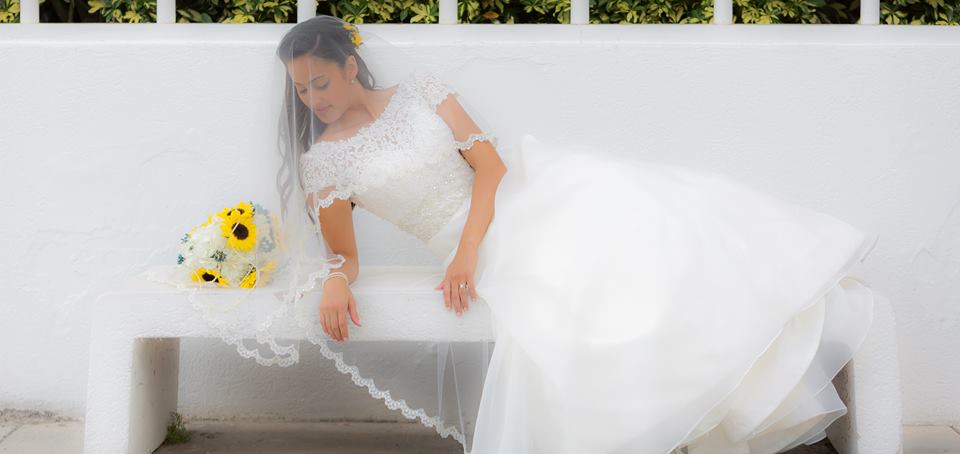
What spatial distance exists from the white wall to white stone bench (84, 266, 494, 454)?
27.7 inches

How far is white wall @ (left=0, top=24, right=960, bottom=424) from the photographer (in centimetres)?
308

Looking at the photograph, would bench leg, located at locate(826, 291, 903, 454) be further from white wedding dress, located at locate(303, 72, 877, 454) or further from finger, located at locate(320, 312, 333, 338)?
finger, located at locate(320, 312, 333, 338)

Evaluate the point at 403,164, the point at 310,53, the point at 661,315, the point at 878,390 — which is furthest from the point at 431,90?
the point at 878,390

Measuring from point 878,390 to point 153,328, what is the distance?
1.72 meters

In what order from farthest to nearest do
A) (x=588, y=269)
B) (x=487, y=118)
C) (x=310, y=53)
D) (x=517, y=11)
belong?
(x=517, y=11) < (x=487, y=118) < (x=310, y=53) < (x=588, y=269)

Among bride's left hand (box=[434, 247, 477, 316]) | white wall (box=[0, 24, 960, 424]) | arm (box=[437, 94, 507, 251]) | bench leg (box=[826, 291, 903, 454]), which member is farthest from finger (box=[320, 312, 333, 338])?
bench leg (box=[826, 291, 903, 454])

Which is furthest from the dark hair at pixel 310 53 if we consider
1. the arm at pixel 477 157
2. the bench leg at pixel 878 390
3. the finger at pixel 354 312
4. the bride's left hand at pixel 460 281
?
the bench leg at pixel 878 390

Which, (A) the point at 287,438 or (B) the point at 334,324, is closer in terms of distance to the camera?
(B) the point at 334,324

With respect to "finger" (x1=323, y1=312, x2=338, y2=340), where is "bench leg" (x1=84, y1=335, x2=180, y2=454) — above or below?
below

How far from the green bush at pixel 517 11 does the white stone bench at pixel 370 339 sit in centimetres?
123

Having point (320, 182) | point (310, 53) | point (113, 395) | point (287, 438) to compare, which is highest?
point (310, 53)

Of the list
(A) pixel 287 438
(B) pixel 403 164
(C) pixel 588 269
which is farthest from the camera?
(A) pixel 287 438

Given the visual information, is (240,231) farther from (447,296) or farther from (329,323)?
(447,296)

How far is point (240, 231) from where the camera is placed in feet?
8.49
